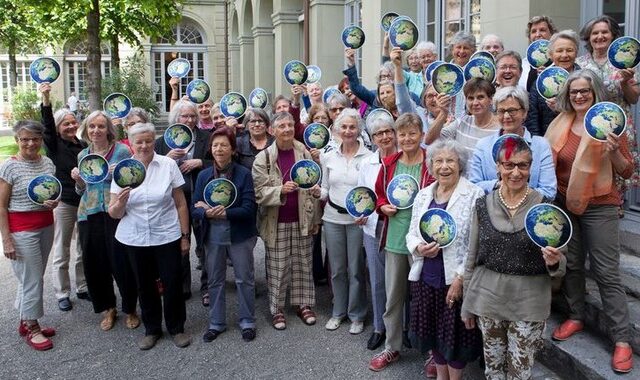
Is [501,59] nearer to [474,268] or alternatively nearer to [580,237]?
[580,237]

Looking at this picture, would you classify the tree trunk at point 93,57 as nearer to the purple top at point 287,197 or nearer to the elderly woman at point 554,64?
the purple top at point 287,197

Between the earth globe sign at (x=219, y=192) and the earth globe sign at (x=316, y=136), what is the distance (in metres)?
0.90

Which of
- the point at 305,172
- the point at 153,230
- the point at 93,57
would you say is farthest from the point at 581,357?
the point at 93,57

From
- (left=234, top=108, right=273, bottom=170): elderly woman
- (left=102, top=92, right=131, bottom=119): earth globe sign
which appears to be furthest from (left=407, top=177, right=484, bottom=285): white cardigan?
(left=102, top=92, right=131, bottom=119): earth globe sign

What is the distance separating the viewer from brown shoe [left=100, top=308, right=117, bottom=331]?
18.1 feet

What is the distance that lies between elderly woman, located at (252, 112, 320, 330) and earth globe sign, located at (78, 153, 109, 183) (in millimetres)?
1203

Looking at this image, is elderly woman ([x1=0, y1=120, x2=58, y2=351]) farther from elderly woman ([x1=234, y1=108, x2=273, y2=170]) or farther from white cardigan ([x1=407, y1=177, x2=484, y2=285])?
white cardigan ([x1=407, y1=177, x2=484, y2=285])

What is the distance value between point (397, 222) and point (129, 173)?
6.52ft

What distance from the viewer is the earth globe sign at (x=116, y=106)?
19.6 ft

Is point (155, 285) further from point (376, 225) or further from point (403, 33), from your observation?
point (403, 33)

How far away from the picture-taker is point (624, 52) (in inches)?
160

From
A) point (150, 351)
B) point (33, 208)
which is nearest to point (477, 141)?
point (150, 351)

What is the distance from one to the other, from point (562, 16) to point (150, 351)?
523 cm

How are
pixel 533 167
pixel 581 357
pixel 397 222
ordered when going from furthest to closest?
pixel 397 222 → pixel 581 357 → pixel 533 167
